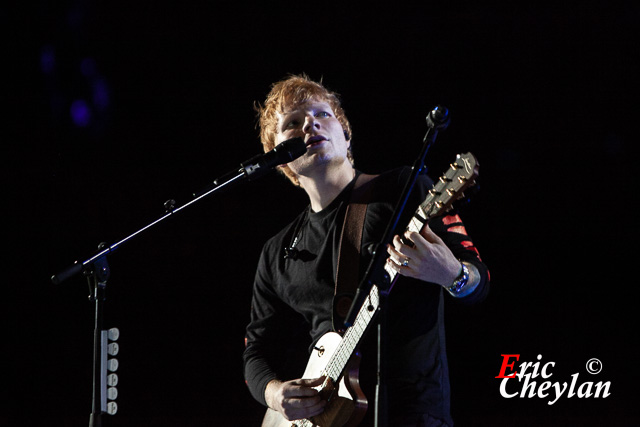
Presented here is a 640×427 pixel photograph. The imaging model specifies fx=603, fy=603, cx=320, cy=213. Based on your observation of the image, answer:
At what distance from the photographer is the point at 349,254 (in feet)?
7.39

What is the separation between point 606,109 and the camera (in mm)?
2869

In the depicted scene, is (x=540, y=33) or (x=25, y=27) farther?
(x=25, y=27)

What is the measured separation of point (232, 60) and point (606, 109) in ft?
6.83

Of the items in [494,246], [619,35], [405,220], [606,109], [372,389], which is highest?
[619,35]

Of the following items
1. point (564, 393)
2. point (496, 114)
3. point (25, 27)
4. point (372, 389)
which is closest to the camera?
point (372, 389)

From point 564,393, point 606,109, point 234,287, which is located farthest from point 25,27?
point 564,393

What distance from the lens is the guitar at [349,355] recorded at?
1.74 m

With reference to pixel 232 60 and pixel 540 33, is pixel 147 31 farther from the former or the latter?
pixel 540 33

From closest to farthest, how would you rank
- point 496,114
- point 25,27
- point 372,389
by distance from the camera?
point 372,389, point 496,114, point 25,27

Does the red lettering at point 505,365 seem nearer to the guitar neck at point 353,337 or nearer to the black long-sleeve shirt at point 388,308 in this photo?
the black long-sleeve shirt at point 388,308

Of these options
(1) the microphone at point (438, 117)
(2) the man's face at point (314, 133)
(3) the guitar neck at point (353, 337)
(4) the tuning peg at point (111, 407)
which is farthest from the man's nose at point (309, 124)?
(4) the tuning peg at point (111, 407)

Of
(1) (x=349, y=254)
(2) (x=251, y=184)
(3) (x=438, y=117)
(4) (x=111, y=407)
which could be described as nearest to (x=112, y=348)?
(4) (x=111, y=407)

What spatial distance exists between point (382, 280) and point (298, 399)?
2.61 ft

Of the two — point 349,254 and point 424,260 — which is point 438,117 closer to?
point 424,260
